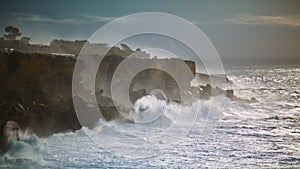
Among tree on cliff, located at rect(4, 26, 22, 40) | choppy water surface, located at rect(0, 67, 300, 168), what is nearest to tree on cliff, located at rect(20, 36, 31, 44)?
tree on cliff, located at rect(4, 26, 22, 40)

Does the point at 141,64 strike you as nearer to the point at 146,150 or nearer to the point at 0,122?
the point at 146,150

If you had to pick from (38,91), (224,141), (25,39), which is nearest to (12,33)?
(25,39)

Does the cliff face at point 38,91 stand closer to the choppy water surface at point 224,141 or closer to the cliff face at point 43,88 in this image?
the cliff face at point 43,88

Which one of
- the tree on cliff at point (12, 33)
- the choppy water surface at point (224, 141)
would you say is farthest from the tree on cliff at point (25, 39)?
the choppy water surface at point (224, 141)

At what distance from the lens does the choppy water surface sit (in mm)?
3697

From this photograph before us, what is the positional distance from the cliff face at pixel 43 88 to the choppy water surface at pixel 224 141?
21 cm

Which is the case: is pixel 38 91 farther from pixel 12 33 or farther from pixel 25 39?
pixel 12 33

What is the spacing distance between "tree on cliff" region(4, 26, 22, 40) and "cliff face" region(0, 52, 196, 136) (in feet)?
0.72

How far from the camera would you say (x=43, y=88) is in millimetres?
4387

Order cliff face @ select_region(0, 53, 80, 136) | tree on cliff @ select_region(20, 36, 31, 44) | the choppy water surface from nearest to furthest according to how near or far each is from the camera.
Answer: the choppy water surface < cliff face @ select_region(0, 53, 80, 136) < tree on cliff @ select_region(20, 36, 31, 44)

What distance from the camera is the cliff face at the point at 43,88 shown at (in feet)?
13.3

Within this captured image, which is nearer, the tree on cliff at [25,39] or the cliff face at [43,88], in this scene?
the cliff face at [43,88]

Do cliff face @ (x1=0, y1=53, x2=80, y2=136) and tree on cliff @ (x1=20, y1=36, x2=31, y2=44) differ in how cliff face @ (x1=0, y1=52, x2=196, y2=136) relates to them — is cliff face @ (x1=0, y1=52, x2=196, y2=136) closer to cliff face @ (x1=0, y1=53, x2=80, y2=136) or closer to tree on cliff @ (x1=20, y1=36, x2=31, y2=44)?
cliff face @ (x1=0, y1=53, x2=80, y2=136)

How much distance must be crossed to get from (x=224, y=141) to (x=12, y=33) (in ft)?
7.20
